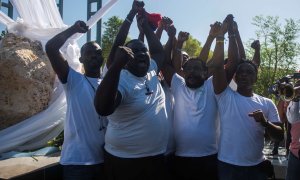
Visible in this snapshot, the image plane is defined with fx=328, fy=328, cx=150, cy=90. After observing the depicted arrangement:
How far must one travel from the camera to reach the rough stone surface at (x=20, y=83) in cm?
435

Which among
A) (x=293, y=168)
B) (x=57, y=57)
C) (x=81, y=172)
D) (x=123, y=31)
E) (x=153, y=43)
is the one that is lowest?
(x=293, y=168)

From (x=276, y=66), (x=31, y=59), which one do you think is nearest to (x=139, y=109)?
(x=31, y=59)

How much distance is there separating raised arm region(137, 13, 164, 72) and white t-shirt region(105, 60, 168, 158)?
2.35ft

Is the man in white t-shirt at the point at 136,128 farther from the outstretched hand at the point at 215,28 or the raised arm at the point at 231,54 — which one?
the outstretched hand at the point at 215,28

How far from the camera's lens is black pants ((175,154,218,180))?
285 cm

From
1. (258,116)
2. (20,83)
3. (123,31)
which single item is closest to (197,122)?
(258,116)

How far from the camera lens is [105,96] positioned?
2168mm

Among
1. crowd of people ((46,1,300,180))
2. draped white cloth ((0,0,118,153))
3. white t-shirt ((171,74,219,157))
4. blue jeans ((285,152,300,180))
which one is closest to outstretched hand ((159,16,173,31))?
crowd of people ((46,1,300,180))

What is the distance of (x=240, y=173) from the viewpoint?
265cm

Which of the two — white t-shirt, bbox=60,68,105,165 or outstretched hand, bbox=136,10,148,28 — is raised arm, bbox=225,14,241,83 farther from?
white t-shirt, bbox=60,68,105,165

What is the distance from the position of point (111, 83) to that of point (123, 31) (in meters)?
1.19

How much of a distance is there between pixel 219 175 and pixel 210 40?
1.40m

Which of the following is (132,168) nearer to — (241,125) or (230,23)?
(241,125)

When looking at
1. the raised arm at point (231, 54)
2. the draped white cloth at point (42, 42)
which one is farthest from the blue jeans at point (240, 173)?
the draped white cloth at point (42, 42)
